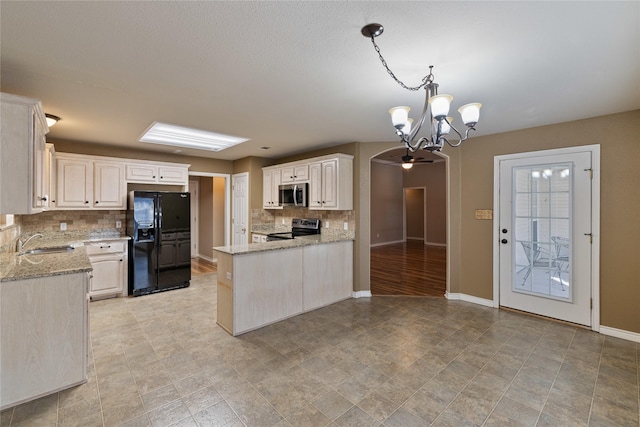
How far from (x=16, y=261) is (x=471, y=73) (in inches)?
162

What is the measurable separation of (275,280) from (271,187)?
2.56m

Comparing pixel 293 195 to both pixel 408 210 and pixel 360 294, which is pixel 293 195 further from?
pixel 408 210

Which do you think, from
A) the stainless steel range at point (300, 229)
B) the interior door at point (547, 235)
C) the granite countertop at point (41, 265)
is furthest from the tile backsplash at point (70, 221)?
the interior door at point (547, 235)

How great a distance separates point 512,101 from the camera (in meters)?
2.79

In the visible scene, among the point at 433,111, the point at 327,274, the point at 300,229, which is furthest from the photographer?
the point at 300,229

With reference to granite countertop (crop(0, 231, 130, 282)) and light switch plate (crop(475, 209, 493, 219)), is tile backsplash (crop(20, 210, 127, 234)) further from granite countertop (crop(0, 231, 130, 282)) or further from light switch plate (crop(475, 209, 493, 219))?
light switch plate (crop(475, 209, 493, 219))

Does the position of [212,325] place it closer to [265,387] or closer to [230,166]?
[265,387]

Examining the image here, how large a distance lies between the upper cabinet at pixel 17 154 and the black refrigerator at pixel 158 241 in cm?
244

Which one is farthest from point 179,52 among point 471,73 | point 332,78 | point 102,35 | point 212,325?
point 212,325

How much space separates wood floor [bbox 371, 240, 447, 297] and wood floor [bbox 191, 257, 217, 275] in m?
3.46

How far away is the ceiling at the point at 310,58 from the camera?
5.10 feet

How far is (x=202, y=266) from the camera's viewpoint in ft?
21.7

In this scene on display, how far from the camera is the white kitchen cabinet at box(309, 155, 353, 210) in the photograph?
440 centimetres

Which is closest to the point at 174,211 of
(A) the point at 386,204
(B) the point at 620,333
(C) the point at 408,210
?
(B) the point at 620,333
